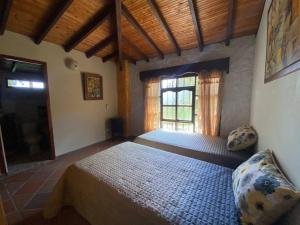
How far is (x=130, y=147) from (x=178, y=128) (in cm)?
194

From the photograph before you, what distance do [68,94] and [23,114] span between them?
174cm

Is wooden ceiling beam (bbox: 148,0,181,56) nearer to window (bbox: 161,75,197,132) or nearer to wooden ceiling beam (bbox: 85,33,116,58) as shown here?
window (bbox: 161,75,197,132)

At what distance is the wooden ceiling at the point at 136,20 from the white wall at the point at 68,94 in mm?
201

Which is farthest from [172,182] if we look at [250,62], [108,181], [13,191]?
[250,62]

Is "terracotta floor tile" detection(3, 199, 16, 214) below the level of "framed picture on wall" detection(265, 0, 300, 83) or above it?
below

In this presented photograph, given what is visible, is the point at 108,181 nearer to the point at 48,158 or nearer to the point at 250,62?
the point at 48,158

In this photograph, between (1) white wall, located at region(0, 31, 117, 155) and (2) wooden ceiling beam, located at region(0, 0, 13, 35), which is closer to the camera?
(2) wooden ceiling beam, located at region(0, 0, 13, 35)

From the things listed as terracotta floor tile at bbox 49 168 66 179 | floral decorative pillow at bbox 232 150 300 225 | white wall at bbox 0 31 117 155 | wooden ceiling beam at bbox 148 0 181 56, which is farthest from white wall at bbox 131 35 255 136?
terracotta floor tile at bbox 49 168 66 179

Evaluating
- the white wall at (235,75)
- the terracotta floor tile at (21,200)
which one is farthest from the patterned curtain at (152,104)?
the terracotta floor tile at (21,200)

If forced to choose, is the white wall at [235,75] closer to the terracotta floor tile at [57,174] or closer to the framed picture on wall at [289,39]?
the framed picture on wall at [289,39]

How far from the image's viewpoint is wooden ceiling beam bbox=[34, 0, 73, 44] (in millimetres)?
1936

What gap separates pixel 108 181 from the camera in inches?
47.5

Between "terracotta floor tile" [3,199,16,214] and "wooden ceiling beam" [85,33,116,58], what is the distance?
3095mm

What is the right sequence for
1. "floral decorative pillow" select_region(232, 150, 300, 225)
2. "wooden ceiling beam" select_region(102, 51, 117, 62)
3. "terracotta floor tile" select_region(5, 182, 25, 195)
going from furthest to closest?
1. "wooden ceiling beam" select_region(102, 51, 117, 62)
2. "terracotta floor tile" select_region(5, 182, 25, 195)
3. "floral decorative pillow" select_region(232, 150, 300, 225)
